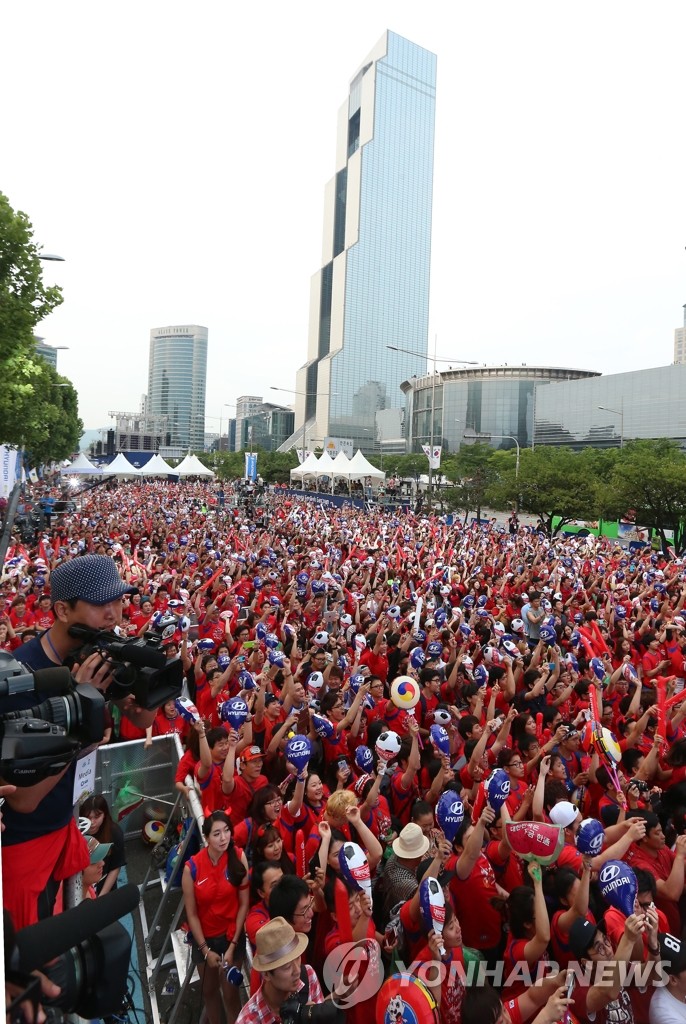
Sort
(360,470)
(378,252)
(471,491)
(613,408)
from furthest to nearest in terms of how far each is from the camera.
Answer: (378,252), (613,408), (471,491), (360,470)

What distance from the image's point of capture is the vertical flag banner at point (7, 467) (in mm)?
18891

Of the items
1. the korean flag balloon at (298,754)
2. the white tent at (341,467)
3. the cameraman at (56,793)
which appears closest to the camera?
the cameraman at (56,793)

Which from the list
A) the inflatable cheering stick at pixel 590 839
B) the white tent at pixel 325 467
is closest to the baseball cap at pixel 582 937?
the inflatable cheering stick at pixel 590 839

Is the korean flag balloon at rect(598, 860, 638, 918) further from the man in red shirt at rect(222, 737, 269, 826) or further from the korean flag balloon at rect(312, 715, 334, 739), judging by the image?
the korean flag balloon at rect(312, 715, 334, 739)

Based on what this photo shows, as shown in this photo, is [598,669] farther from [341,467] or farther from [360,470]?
[341,467]

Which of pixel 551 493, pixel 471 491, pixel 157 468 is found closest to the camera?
pixel 551 493

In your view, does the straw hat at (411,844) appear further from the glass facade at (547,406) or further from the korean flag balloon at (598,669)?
the glass facade at (547,406)

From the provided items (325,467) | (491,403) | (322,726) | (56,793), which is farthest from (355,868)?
(491,403)

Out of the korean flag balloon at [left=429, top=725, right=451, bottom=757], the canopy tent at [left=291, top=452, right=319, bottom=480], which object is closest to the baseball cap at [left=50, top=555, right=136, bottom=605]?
the korean flag balloon at [left=429, top=725, right=451, bottom=757]

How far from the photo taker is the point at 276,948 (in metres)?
2.61

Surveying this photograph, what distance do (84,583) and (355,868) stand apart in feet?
6.78

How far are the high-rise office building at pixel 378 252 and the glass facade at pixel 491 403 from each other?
19.6 metres

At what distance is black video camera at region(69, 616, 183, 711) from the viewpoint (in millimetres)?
2354

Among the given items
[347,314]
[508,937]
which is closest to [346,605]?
[508,937]
